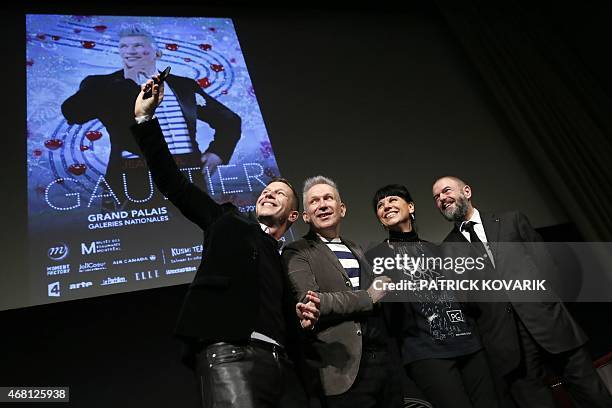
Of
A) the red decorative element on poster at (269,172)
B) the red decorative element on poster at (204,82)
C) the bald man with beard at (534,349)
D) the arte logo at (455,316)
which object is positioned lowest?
the bald man with beard at (534,349)

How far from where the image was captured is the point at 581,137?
11.9ft

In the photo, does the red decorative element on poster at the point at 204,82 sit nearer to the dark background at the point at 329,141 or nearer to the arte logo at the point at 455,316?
the dark background at the point at 329,141

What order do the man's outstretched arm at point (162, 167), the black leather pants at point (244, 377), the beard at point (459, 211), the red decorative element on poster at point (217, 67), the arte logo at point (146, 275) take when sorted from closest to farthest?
the black leather pants at point (244, 377)
the man's outstretched arm at point (162, 167)
the beard at point (459, 211)
the arte logo at point (146, 275)
the red decorative element on poster at point (217, 67)

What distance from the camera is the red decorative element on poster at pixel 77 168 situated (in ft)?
8.64

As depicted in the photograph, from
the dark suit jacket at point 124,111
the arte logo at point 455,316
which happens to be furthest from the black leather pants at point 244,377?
the dark suit jacket at point 124,111

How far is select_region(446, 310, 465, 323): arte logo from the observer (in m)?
1.89

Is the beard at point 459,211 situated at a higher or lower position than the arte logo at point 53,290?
lower

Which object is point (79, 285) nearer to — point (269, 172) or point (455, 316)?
point (269, 172)

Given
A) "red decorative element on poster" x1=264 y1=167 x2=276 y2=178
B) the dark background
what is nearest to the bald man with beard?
the dark background

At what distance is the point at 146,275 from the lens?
7.83 ft

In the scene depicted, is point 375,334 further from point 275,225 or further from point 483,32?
point 483,32

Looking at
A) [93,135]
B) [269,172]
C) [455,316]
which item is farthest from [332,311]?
[93,135]

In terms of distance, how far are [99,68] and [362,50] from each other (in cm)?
192

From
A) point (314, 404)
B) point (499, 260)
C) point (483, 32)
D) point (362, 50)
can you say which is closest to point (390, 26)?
point (362, 50)
